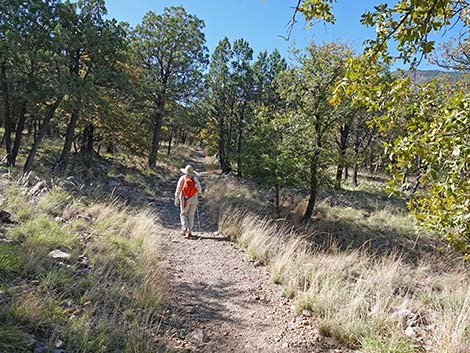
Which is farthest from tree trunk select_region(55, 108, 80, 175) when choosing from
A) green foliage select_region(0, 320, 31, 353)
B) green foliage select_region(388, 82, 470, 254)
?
green foliage select_region(388, 82, 470, 254)

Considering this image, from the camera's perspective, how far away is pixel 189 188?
25.5 ft

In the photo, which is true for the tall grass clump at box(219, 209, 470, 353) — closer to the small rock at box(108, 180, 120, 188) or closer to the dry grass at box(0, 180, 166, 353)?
the dry grass at box(0, 180, 166, 353)

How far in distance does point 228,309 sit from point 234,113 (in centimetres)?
2089

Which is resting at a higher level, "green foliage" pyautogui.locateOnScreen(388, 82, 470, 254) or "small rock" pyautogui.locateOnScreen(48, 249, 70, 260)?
"green foliage" pyautogui.locateOnScreen(388, 82, 470, 254)

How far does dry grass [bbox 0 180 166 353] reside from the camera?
2551 millimetres

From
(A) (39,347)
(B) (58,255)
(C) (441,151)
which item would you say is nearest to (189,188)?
(B) (58,255)

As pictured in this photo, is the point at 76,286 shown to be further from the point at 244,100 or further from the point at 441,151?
the point at 244,100

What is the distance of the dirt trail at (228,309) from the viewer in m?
3.31

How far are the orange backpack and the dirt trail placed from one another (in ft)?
5.46

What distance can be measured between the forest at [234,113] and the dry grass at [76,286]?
0.14 feet

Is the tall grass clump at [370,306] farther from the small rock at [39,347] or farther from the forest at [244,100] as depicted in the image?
the small rock at [39,347]

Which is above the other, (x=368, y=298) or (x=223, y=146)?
(x=223, y=146)

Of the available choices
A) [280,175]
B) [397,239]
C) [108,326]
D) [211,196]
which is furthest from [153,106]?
[108,326]

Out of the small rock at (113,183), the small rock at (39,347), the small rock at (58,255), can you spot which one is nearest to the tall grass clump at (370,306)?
the small rock at (39,347)
